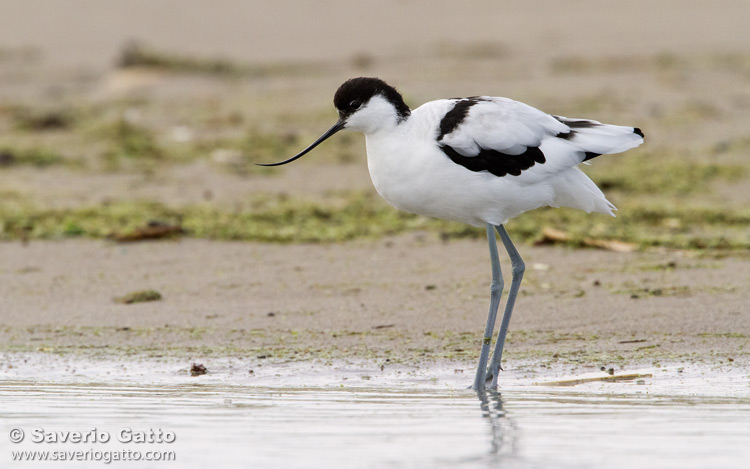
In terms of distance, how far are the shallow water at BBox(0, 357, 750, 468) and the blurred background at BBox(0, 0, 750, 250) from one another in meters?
2.63

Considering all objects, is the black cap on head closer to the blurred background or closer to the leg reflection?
the leg reflection

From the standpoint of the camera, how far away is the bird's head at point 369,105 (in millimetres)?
4980

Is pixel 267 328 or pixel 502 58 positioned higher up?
pixel 502 58

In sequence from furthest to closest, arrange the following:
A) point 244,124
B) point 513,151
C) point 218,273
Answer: point 244,124, point 218,273, point 513,151

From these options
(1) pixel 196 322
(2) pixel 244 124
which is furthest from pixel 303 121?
(1) pixel 196 322

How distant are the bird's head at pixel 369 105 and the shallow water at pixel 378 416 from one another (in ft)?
3.53

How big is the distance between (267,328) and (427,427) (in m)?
1.93

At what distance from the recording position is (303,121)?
12.8m

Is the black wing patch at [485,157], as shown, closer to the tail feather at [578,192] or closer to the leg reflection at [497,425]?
the tail feather at [578,192]

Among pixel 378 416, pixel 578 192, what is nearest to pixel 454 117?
pixel 578 192

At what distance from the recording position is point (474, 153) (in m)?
4.86

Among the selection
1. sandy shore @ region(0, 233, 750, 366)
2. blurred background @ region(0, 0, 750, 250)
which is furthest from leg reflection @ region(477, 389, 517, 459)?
blurred background @ region(0, 0, 750, 250)

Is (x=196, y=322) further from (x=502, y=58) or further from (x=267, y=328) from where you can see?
(x=502, y=58)

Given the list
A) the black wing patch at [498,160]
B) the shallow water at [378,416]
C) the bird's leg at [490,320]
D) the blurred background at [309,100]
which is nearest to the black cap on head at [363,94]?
the black wing patch at [498,160]
